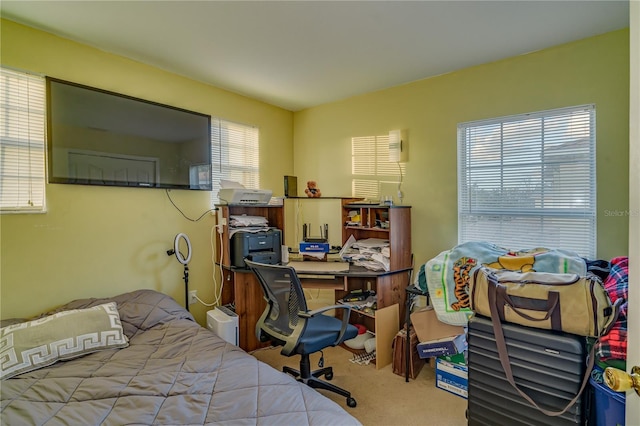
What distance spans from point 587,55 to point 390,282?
2281mm

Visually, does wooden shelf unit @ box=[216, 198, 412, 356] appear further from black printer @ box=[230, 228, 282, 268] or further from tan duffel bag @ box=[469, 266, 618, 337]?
tan duffel bag @ box=[469, 266, 618, 337]

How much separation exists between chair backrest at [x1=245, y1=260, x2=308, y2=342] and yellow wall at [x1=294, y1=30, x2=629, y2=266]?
60.1 inches

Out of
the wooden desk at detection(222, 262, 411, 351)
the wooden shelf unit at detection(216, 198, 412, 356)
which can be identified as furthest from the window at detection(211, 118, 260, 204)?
the wooden desk at detection(222, 262, 411, 351)

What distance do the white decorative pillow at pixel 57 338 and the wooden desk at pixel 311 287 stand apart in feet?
3.46

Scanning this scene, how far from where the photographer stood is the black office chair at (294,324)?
1997mm

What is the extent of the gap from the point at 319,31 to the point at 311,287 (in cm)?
200

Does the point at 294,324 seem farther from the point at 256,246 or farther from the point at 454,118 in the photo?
the point at 454,118

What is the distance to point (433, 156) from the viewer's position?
2953 mm

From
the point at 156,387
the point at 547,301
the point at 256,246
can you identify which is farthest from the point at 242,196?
the point at 547,301

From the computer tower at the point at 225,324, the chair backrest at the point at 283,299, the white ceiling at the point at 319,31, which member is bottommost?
the computer tower at the point at 225,324

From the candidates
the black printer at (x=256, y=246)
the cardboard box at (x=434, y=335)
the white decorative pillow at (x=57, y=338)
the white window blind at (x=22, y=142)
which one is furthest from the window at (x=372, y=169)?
the white window blind at (x=22, y=142)

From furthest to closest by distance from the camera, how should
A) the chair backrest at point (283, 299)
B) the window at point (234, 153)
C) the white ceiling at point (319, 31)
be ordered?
1. the window at point (234, 153)
2. the chair backrest at point (283, 299)
3. the white ceiling at point (319, 31)

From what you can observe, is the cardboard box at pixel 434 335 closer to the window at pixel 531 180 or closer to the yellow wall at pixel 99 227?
the window at pixel 531 180

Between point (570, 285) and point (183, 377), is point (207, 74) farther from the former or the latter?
point (570, 285)
